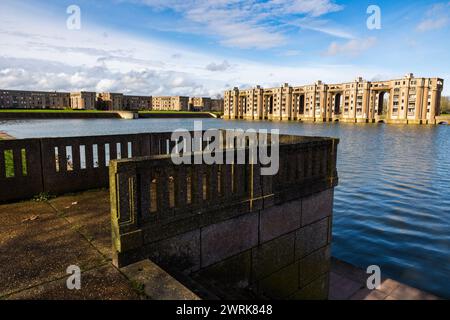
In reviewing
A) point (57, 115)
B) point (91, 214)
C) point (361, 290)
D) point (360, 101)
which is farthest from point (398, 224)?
point (360, 101)

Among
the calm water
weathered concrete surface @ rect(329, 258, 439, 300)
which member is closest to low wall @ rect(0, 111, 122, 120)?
the calm water

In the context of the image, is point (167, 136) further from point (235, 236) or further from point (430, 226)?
point (430, 226)

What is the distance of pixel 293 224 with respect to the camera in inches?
283

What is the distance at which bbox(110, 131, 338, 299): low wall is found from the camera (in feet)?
15.2

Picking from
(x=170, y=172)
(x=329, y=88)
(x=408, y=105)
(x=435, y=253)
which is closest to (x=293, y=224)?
(x=170, y=172)

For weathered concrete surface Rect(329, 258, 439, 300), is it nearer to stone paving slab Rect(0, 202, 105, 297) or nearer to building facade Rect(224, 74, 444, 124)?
stone paving slab Rect(0, 202, 105, 297)

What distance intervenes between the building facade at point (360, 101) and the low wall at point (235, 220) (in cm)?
14714

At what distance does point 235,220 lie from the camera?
5.96 m

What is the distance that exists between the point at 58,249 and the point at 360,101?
16350cm

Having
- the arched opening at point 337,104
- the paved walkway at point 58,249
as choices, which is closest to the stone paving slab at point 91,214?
the paved walkway at point 58,249

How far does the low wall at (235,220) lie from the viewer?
15.2ft
